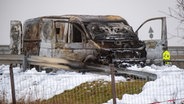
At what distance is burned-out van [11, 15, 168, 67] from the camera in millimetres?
14781

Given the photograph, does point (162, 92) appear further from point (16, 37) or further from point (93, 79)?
point (16, 37)

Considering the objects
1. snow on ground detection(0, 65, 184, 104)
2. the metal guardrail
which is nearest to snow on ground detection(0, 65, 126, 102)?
snow on ground detection(0, 65, 184, 104)

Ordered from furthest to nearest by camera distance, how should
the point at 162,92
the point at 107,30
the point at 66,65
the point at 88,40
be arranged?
the point at 107,30 → the point at 88,40 → the point at 66,65 → the point at 162,92

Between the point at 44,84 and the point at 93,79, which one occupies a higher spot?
the point at 93,79

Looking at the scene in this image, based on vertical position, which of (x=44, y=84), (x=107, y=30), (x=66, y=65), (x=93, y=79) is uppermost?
(x=107, y=30)

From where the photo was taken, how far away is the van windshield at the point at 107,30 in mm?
15289

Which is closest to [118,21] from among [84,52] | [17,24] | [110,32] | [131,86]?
[110,32]

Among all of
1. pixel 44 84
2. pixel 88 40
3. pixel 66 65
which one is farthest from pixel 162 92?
pixel 88 40

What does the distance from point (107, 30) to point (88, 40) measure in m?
1.02

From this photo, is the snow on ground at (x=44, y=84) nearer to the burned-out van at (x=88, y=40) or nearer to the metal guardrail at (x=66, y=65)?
the metal guardrail at (x=66, y=65)

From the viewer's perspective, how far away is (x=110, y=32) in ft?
51.2

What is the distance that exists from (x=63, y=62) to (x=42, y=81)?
6.48 feet

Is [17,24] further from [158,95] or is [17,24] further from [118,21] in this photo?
[158,95]

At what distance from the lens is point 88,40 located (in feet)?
49.5
